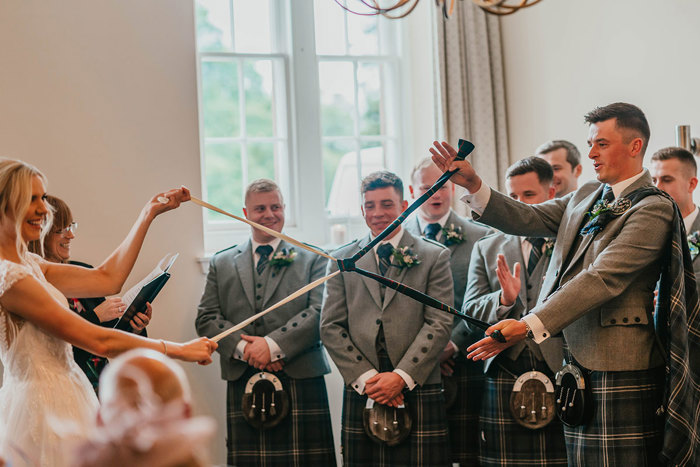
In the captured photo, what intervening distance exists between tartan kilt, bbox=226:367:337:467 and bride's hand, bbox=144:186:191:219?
3.81ft

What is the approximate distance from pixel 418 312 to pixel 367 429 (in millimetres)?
565

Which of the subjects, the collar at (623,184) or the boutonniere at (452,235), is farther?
the boutonniere at (452,235)

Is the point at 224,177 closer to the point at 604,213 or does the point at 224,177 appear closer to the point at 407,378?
the point at 407,378

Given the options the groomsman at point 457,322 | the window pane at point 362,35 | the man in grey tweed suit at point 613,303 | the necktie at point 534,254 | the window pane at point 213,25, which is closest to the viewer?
the man in grey tweed suit at point 613,303

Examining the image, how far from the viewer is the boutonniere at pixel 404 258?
130 inches

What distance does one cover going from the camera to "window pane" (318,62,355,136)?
513cm

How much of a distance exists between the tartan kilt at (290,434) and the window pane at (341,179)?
5.75 feet

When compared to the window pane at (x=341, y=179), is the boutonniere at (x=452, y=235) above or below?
below

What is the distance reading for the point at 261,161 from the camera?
496 cm

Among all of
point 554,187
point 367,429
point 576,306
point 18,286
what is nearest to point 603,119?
point 576,306

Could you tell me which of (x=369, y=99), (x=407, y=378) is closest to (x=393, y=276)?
(x=407, y=378)

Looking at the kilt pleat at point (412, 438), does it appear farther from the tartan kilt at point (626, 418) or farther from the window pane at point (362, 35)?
the window pane at point (362, 35)

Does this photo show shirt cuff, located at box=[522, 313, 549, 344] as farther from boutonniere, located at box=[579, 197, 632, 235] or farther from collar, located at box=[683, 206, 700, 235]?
collar, located at box=[683, 206, 700, 235]

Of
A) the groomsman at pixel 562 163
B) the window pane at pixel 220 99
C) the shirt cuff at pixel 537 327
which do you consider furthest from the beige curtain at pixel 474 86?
the shirt cuff at pixel 537 327
